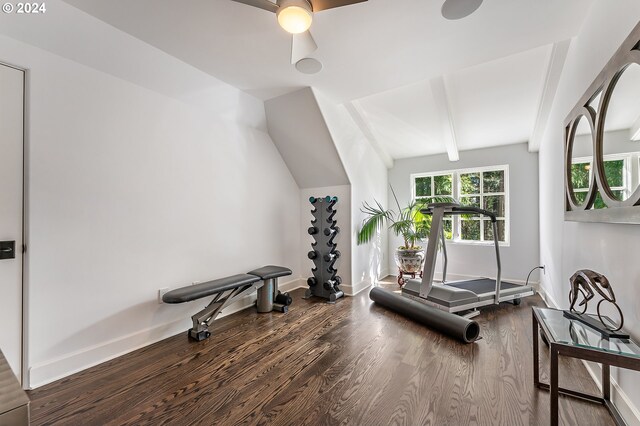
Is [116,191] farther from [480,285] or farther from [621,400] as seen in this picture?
[480,285]

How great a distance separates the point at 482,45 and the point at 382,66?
869 millimetres

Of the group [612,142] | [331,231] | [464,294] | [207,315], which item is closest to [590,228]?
[612,142]

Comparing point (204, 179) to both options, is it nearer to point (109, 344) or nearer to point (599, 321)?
point (109, 344)

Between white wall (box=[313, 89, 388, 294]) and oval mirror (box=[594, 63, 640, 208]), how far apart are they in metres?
2.53

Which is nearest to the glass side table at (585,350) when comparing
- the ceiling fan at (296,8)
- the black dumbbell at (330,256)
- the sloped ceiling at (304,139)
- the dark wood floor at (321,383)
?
the dark wood floor at (321,383)

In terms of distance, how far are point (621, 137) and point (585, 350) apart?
1.13 meters

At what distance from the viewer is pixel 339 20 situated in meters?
2.05

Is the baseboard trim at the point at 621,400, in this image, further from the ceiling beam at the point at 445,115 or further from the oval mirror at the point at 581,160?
the ceiling beam at the point at 445,115

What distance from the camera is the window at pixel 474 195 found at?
449 centimetres

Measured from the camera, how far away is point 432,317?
2.73 m

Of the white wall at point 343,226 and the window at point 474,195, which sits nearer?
the white wall at point 343,226

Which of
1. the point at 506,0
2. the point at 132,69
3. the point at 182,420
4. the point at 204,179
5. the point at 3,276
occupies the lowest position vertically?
the point at 182,420

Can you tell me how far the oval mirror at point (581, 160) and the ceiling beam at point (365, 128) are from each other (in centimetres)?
246

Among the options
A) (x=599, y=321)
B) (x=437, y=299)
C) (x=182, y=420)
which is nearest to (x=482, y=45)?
(x=599, y=321)
